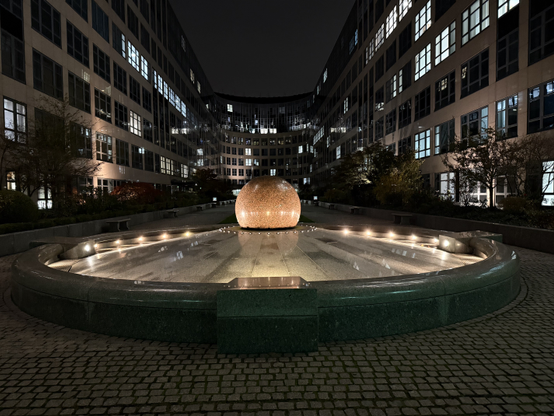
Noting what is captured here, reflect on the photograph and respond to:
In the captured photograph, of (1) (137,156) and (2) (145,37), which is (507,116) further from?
(2) (145,37)

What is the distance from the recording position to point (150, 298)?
449cm

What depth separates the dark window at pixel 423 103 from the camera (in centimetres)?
3219

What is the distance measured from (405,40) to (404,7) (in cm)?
360

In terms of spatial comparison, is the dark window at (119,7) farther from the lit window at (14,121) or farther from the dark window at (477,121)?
the dark window at (477,121)

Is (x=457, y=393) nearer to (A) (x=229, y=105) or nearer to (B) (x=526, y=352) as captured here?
(B) (x=526, y=352)

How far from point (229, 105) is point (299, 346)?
363ft

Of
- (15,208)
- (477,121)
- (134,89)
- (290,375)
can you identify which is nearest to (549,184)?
(477,121)

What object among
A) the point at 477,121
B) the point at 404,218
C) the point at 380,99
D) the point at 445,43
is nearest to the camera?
the point at 404,218

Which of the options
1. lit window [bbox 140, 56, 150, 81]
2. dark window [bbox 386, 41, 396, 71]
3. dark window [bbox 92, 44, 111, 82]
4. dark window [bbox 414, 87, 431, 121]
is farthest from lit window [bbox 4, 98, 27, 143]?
dark window [bbox 386, 41, 396, 71]

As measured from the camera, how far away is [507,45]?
→ 21.9 m

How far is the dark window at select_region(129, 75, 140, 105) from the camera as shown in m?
38.9

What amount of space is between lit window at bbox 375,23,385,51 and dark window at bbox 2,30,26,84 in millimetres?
38587

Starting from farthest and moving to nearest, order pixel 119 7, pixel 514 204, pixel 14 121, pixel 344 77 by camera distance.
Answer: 1. pixel 344 77
2. pixel 119 7
3. pixel 14 121
4. pixel 514 204

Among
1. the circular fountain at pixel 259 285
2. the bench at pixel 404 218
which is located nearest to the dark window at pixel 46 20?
the circular fountain at pixel 259 285
